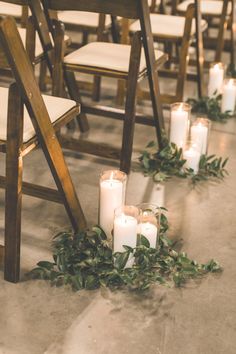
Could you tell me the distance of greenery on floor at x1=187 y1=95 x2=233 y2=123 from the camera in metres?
3.31

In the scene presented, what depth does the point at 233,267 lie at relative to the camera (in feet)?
6.87

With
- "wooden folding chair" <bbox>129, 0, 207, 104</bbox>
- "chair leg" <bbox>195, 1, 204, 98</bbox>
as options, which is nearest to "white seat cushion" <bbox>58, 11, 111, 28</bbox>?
"wooden folding chair" <bbox>129, 0, 207, 104</bbox>

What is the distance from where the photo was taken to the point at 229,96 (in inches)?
128

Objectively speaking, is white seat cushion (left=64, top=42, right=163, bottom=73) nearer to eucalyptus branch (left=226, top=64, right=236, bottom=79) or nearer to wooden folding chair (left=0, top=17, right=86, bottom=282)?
wooden folding chair (left=0, top=17, right=86, bottom=282)

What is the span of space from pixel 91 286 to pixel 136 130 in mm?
1365

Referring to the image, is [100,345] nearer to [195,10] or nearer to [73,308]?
Result: [73,308]

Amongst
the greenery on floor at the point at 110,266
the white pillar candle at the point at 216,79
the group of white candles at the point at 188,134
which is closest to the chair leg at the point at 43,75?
the white pillar candle at the point at 216,79

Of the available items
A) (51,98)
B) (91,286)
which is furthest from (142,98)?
(91,286)

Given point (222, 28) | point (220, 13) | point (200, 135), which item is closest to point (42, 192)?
point (200, 135)

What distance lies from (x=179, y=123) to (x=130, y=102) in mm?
293

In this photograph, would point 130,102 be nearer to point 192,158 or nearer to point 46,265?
point 192,158

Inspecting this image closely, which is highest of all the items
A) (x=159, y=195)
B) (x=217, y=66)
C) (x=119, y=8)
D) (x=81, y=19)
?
A: (x=119, y=8)

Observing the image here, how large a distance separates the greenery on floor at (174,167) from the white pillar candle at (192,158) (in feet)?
0.06

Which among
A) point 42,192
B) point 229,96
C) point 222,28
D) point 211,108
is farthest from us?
point 222,28
